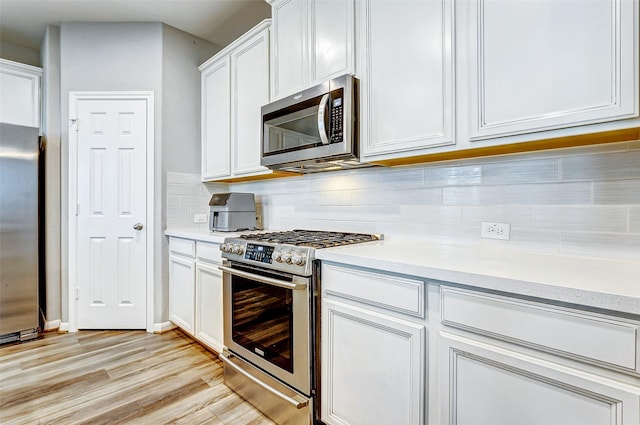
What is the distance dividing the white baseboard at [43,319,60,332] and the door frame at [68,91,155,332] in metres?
0.19

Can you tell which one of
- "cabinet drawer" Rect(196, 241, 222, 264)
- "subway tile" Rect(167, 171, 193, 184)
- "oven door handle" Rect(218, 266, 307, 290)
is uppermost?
"subway tile" Rect(167, 171, 193, 184)

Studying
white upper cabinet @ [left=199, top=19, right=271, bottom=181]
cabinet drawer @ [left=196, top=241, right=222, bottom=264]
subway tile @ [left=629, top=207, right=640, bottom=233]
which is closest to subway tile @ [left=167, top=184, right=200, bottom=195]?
white upper cabinet @ [left=199, top=19, right=271, bottom=181]

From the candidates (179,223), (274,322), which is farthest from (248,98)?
(274,322)

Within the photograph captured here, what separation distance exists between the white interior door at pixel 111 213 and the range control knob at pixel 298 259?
1925 mm

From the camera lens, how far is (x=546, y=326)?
35.4 inches

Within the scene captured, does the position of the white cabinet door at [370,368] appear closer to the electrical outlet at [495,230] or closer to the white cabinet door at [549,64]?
the electrical outlet at [495,230]

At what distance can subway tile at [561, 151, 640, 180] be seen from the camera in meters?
1.22

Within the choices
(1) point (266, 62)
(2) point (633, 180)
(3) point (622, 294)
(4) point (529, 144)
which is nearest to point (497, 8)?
(4) point (529, 144)

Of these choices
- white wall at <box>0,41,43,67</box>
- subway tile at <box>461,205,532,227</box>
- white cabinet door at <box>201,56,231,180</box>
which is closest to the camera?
subway tile at <box>461,205,532,227</box>

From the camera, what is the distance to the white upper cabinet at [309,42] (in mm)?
1761

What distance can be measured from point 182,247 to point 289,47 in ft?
5.72

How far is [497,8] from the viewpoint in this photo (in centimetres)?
124

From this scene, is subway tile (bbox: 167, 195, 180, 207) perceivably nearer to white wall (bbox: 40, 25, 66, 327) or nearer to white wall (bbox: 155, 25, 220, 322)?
white wall (bbox: 155, 25, 220, 322)

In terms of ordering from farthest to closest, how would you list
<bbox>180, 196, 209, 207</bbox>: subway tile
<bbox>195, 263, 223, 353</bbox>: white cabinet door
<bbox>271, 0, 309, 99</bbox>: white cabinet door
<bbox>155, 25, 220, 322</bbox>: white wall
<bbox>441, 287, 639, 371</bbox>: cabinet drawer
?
<bbox>180, 196, 209, 207</bbox>: subway tile → <bbox>155, 25, 220, 322</bbox>: white wall → <bbox>195, 263, 223, 353</bbox>: white cabinet door → <bbox>271, 0, 309, 99</bbox>: white cabinet door → <bbox>441, 287, 639, 371</bbox>: cabinet drawer
